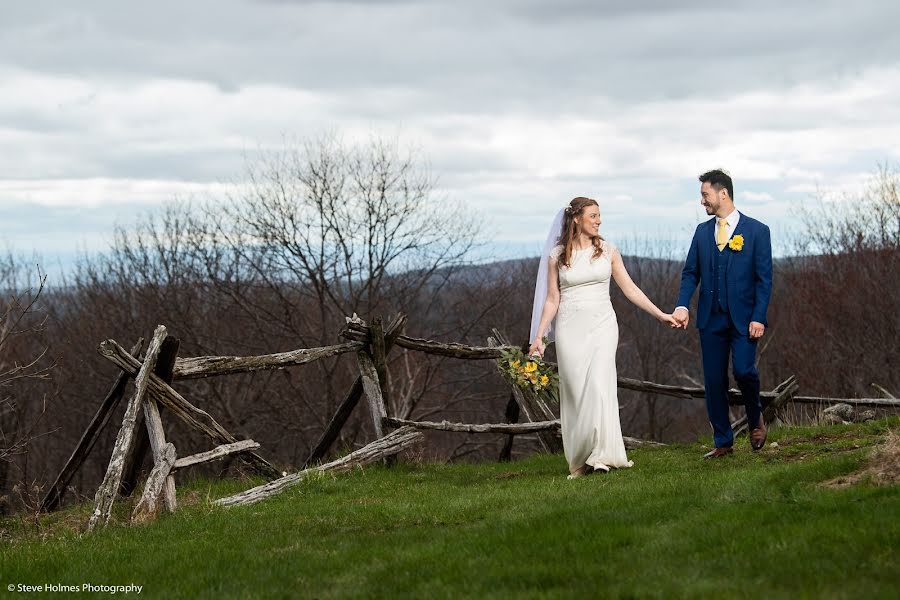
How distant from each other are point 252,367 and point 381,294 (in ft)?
60.7

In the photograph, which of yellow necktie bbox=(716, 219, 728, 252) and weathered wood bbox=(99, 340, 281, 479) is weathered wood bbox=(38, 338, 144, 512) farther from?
yellow necktie bbox=(716, 219, 728, 252)

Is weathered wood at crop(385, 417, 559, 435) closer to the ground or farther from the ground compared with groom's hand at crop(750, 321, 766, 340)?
closer to the ground

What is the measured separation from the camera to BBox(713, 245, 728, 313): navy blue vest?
8727 mm

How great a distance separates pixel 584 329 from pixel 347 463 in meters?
2.72

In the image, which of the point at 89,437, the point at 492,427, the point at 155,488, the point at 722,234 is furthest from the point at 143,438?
the point at 722,234

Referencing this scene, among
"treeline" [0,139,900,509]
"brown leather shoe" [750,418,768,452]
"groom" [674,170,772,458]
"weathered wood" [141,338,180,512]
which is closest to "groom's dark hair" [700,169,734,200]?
"groom" [674,170,772,458]

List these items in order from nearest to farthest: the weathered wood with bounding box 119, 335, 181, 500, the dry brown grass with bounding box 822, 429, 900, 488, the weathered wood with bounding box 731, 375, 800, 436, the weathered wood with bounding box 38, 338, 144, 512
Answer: the dry brown grass with bounding box 822, 429, 900, 488, the weathered wood with bounding box 119, 335, 181, 500, the weathered wood with bounding box 38, 338, 144, 512, the weathered wood with bounding box 731, 375, 800, 436

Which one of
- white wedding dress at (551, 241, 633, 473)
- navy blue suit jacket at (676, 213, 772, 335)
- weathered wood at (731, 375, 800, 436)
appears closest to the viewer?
navy blue suit jacket at (676, 213, 772, 335)

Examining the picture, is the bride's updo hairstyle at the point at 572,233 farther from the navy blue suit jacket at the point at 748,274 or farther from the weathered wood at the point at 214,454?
the weathered wood at the point at 214,454

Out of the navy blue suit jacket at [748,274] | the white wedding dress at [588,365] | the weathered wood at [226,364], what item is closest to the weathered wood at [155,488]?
the weathered wood at [226,364]

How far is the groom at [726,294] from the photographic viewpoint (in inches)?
341

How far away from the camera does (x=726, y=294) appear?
28.6 ft

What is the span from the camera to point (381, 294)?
28656mm

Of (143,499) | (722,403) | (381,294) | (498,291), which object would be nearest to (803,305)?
(498,291)
